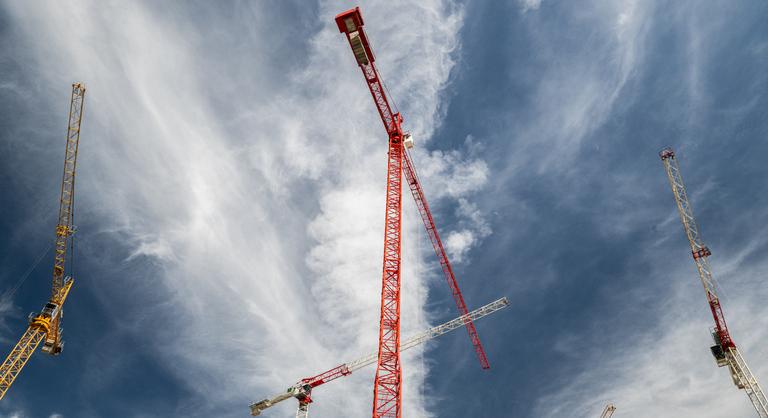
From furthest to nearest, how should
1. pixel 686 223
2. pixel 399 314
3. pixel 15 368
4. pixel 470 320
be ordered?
pixel 470 320 < pixel 686 223 < pixel 15 368 < pixel 399 314

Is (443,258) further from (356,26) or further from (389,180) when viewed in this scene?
(356,26)

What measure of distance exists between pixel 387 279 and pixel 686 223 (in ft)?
168

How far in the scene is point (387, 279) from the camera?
60.8 meters

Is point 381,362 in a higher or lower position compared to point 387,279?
lower

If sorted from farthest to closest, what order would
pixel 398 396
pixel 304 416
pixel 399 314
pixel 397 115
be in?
pixel 304 416 < pixel 397 115 < pixel 399 314 < pixel 398 396

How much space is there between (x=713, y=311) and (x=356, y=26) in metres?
65.5

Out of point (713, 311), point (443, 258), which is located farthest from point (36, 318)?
point (713, 311)

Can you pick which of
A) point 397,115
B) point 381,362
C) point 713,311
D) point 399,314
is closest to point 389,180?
point 397,115

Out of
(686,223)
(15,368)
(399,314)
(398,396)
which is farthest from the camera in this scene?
(686,223)

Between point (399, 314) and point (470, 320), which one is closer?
point (399, 314)

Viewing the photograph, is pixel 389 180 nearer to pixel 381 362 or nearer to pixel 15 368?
pixel 381 362

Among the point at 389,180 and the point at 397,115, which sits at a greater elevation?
the point at 397,115

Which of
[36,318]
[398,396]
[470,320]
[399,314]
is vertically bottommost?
[398,396]

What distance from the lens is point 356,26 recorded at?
2370 inches
